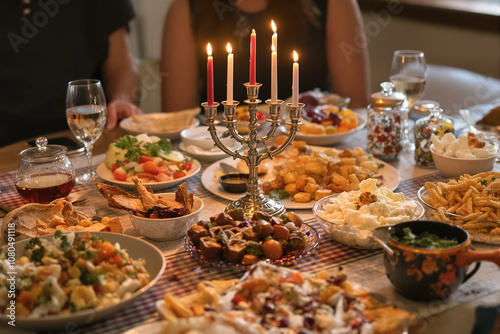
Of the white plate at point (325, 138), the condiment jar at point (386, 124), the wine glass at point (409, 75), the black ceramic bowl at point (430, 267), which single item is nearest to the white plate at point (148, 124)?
the white plate at point (325, 138)

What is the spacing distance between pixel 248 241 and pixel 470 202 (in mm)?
780

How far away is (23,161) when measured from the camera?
80.8 inches

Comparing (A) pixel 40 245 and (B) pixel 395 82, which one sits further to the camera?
(B) pixel 395 82

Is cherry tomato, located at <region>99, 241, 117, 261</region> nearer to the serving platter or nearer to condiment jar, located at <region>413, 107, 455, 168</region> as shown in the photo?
the serving platter

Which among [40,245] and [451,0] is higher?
[451,0]

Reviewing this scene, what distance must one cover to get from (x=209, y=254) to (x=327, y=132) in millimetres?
1427

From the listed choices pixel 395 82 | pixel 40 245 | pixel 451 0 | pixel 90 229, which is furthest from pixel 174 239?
pixel 451 0

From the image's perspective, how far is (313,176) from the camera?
2264mm

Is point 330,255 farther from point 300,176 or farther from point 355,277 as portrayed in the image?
point 300,176

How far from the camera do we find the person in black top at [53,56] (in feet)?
12.0

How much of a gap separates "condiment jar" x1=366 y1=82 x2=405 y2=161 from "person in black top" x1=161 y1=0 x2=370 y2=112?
1439 mm

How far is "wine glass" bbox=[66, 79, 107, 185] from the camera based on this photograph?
2.41m

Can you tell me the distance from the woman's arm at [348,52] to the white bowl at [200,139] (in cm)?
154

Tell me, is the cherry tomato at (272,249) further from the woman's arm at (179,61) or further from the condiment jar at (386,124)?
the woman's arm at (179,61)
